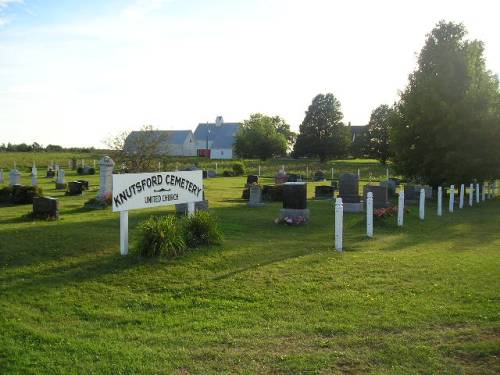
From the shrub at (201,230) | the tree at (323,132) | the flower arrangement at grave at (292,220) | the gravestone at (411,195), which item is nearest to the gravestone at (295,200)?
the flower arrangement at grave at (292,220)

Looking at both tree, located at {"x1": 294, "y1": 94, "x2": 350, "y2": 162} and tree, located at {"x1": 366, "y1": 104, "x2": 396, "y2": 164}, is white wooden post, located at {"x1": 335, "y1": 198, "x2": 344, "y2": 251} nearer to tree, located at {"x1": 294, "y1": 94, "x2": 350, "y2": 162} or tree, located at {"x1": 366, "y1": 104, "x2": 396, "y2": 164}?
tree, located at {"x1": 366, "y1": 104, "x2": 396, "y2": 164}

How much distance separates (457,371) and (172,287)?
4775mm

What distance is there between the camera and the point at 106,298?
801 cm

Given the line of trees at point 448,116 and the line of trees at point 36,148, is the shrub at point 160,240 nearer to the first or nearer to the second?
the line of trees at point 448,116

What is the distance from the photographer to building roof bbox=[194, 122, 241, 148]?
9912 cm

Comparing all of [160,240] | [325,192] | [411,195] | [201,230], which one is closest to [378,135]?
[411,195]

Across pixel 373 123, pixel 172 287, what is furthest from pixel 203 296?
pixel 373 123

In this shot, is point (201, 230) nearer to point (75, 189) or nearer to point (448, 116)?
point (75, 189)

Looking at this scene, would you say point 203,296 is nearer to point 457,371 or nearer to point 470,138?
point 457,371

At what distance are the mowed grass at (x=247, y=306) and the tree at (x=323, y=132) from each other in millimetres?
62568

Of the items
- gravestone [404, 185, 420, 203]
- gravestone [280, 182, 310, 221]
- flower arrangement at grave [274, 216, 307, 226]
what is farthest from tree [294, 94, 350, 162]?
flower arrangement at grave [274, 216, 307, 226]

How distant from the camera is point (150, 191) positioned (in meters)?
11.2

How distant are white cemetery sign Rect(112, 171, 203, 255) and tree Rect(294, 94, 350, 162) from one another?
6383 centimetres

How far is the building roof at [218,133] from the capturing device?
99.1m
